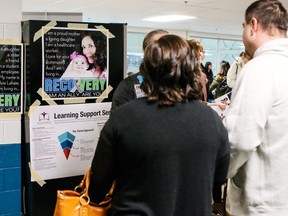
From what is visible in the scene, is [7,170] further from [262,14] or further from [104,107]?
[262,14]

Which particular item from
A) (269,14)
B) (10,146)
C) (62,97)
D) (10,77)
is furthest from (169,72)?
(10,146)

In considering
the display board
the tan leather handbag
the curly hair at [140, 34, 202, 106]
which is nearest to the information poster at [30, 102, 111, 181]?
the display board

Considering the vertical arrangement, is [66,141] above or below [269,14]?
below

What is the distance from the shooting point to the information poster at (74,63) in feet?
8.14

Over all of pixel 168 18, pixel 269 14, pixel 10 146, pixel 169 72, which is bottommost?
pixel 10 146

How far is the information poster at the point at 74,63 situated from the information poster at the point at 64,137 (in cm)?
10

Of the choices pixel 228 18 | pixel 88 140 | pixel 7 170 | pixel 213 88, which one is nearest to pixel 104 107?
pixel 88 140

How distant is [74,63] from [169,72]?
1.37 meters

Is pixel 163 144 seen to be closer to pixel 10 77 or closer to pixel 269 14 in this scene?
pixel 269 14

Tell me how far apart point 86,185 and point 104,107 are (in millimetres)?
1280

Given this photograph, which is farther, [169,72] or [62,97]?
[62,97]

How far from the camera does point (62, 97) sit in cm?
254

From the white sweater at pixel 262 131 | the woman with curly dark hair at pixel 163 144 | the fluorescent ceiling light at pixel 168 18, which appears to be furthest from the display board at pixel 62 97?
the fluorescent ceiling light at pixel 168 18

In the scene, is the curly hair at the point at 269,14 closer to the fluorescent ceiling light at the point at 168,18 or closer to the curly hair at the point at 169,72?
the curly hair at the point at 169,72
